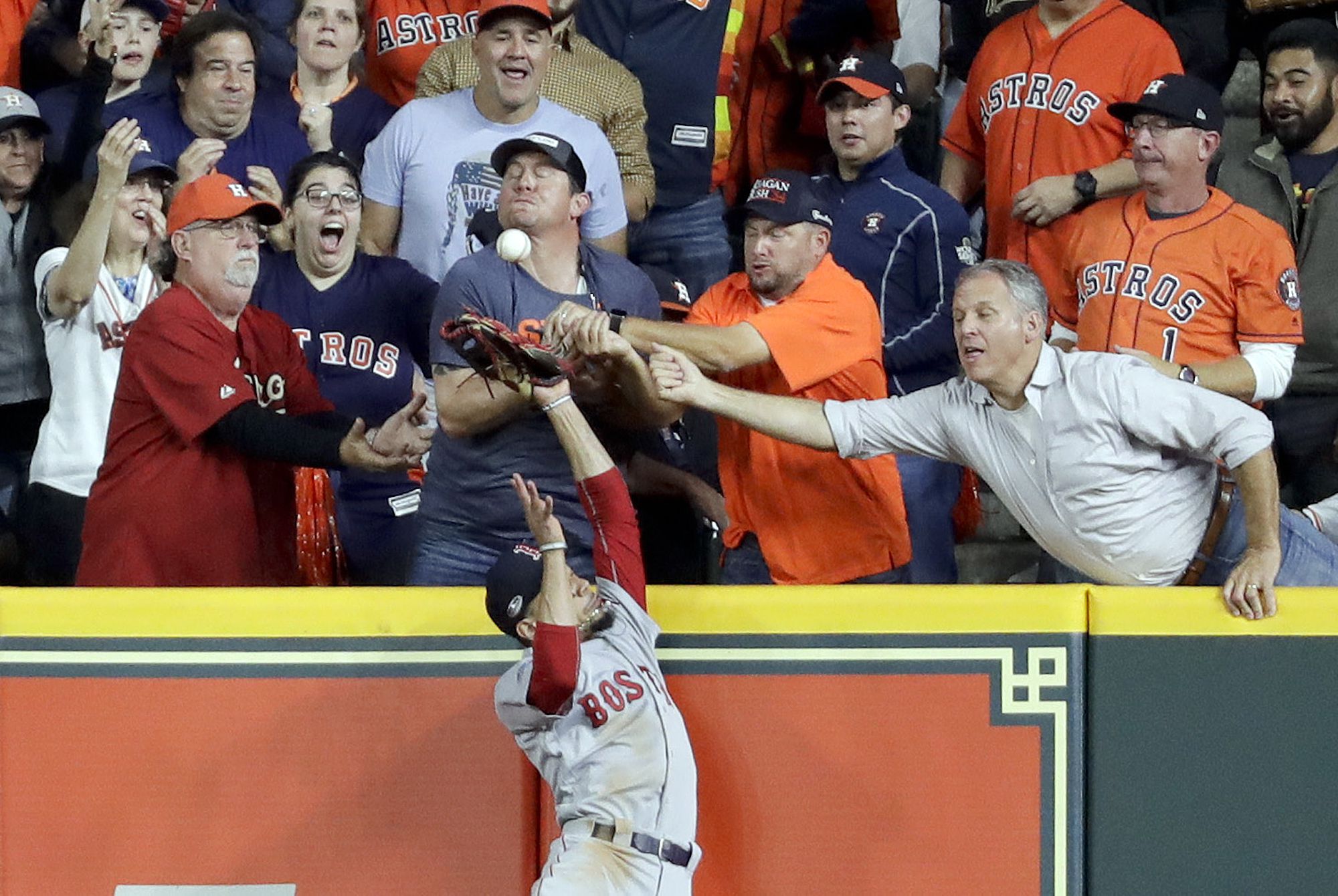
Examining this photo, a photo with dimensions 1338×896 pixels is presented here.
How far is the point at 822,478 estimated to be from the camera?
609 cm

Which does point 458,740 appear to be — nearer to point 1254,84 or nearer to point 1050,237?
point 1050,237

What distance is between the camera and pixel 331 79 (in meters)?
7.43

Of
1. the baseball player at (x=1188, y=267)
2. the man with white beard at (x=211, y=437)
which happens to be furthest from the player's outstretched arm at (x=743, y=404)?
the baseball player at (x=1188, y=267)

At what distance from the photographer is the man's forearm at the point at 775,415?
5617mm

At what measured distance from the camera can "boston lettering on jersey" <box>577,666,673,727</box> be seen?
5.03 metres

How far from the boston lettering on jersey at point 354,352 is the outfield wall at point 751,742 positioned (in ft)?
4.38

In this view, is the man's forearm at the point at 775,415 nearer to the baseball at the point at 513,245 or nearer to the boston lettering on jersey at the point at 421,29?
the baseball at the point at 513,245

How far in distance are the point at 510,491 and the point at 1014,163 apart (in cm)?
239

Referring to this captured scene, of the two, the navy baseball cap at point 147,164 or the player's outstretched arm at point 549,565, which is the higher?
the navy baseball cap at point 147,164

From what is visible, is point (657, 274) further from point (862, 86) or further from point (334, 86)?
point (334, 86)

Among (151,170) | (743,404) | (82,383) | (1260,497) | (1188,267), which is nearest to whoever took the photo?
(1260,497)

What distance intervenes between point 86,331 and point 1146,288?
371cm

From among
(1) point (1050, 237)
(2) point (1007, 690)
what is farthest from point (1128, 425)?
(1) point (1050, 237)

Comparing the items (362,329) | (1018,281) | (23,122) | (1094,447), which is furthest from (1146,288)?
(23,122)
